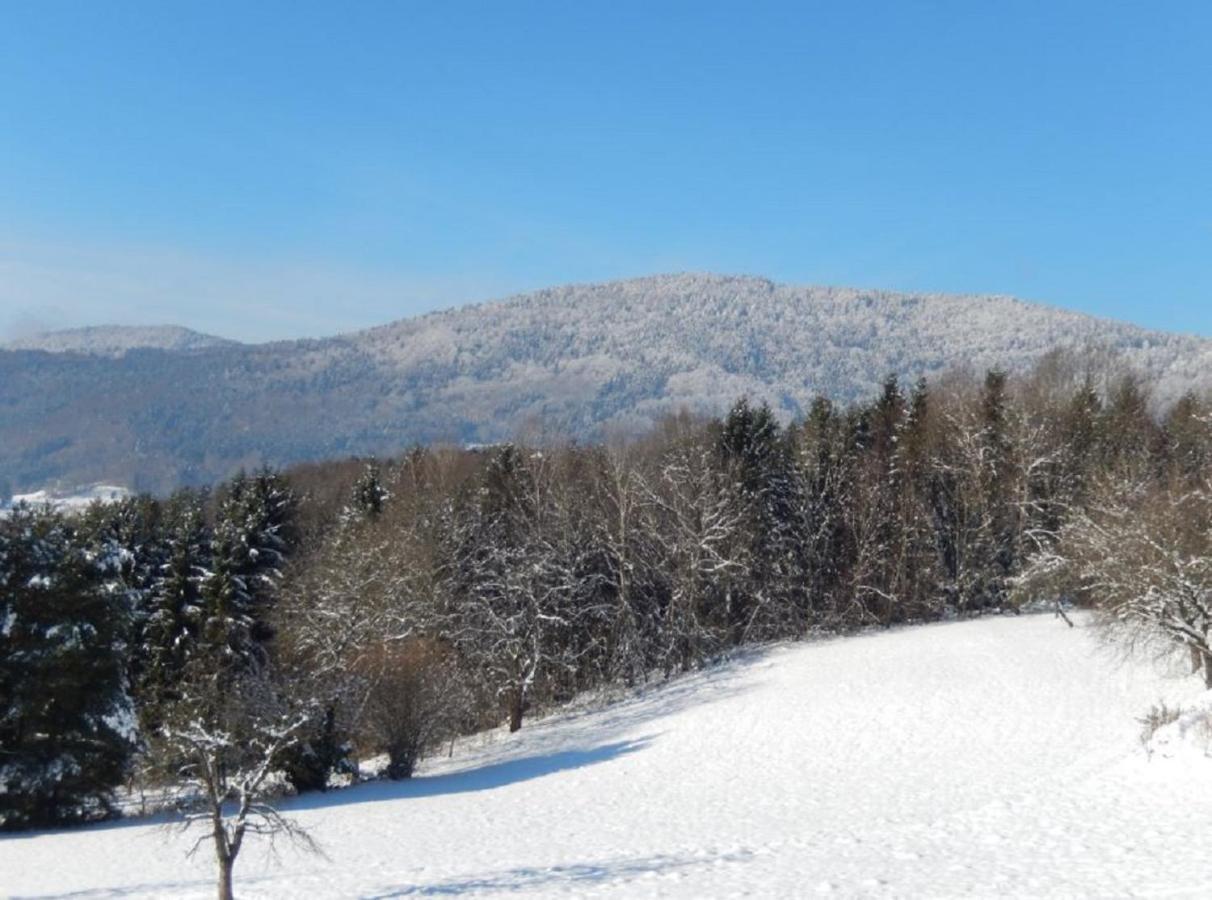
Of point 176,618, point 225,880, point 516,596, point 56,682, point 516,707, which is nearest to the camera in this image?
point 225,880

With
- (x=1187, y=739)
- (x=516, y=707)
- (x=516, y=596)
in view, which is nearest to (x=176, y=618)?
(x=516, y=596)

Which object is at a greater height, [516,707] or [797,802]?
[797,802]

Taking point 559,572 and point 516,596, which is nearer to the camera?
point 516,596

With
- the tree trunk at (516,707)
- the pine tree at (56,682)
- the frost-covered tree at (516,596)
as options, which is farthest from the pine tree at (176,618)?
the tree trunk at (516,707)

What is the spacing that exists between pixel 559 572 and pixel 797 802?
2044 centimetres

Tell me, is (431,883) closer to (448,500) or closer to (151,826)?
(151,826)

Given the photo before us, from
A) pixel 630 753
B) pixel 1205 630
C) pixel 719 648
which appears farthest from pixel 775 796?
pixel 719 648

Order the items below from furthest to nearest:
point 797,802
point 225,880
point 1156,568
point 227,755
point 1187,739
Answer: point 1156,568 → point 797,802 → point 227,755 → point 1187,739 → point 225,880

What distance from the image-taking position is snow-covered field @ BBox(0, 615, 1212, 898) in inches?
539

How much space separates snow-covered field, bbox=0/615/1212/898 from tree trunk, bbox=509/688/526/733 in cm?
77

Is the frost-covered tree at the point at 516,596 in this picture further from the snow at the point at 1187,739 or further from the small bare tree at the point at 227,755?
the snow at the point at 1187,739

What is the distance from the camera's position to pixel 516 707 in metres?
37.7

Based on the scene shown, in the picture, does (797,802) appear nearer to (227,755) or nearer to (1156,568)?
(1156,568)

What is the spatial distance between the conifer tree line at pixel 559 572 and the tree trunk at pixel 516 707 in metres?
0.13
